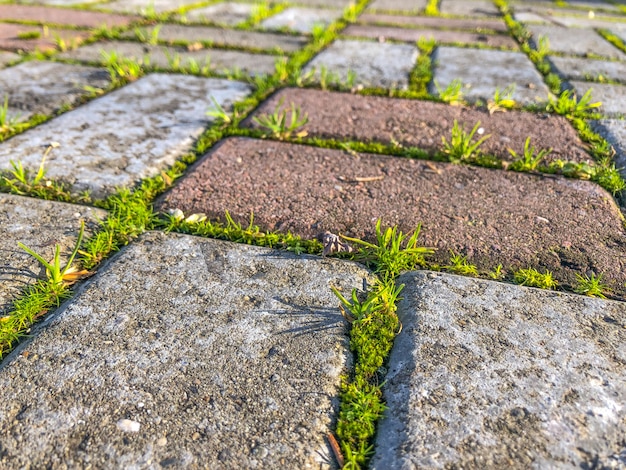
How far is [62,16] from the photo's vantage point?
12.2 feet

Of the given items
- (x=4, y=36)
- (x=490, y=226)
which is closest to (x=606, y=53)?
(x=490, y=226)

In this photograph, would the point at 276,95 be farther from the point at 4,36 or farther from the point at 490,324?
the point at 4,36

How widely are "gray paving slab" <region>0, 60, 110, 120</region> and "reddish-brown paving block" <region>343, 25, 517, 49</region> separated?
67.6 inches

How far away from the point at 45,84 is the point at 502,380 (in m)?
2.26

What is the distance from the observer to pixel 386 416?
89 centimetres

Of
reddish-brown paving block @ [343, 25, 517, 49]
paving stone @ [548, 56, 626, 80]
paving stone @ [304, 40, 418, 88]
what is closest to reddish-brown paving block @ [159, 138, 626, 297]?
paving stone @ [304, 40, 418, 88]

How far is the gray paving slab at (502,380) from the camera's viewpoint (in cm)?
82

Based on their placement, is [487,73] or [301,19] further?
[301,19]

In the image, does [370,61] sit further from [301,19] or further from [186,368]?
[186,368]

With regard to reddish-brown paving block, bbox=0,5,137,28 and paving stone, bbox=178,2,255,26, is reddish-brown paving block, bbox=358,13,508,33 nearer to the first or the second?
paving stone, bbox=178,2,255,26

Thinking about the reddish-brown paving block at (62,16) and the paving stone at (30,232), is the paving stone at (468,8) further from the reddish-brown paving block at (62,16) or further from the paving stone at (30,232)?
the paving stone at (30,232)

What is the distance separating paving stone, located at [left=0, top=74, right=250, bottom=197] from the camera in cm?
159

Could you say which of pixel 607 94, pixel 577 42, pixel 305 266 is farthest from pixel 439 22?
pixel 305 266

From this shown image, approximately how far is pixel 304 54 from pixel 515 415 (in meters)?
2.44
